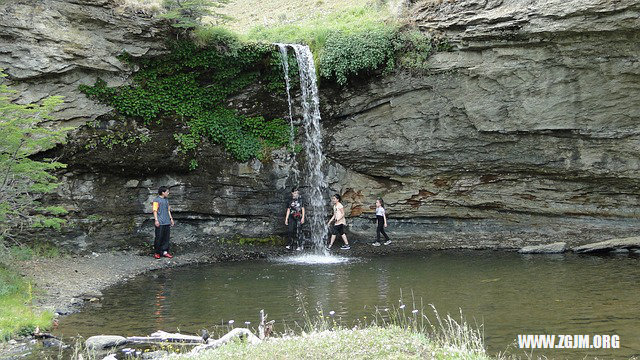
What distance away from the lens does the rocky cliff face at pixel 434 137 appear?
15.0m

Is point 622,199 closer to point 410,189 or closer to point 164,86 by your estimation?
point 410,189

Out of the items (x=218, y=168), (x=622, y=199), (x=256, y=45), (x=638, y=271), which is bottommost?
(x=638, y=271)

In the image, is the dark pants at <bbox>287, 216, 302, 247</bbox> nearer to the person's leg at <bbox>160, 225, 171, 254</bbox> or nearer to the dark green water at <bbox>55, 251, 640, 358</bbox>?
the dark green water at <bbox>55, 251, 640, 358</bbox>

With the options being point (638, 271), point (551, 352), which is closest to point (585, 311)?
point (551, 352)

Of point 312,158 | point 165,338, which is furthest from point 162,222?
point 165,338

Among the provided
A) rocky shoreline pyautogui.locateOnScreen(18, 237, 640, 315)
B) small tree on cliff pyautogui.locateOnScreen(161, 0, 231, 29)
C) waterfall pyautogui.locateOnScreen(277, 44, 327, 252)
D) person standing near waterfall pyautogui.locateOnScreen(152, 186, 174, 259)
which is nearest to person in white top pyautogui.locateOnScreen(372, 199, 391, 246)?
rocky shoreline pyautogui.locateOnScreen(18, 237, 640, 315)

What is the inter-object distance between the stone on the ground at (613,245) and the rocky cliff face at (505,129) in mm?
1663

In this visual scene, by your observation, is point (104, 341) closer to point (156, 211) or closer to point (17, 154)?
point (17, 154)

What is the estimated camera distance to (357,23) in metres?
18.4

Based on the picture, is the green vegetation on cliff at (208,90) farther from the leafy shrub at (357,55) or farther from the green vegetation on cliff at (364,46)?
the leafy shrub at (357,55)

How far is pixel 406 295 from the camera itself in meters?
10.3

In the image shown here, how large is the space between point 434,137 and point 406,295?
790 cm

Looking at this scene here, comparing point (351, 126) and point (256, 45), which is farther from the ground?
point (256, 45)

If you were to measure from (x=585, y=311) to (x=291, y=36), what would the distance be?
1271cm
